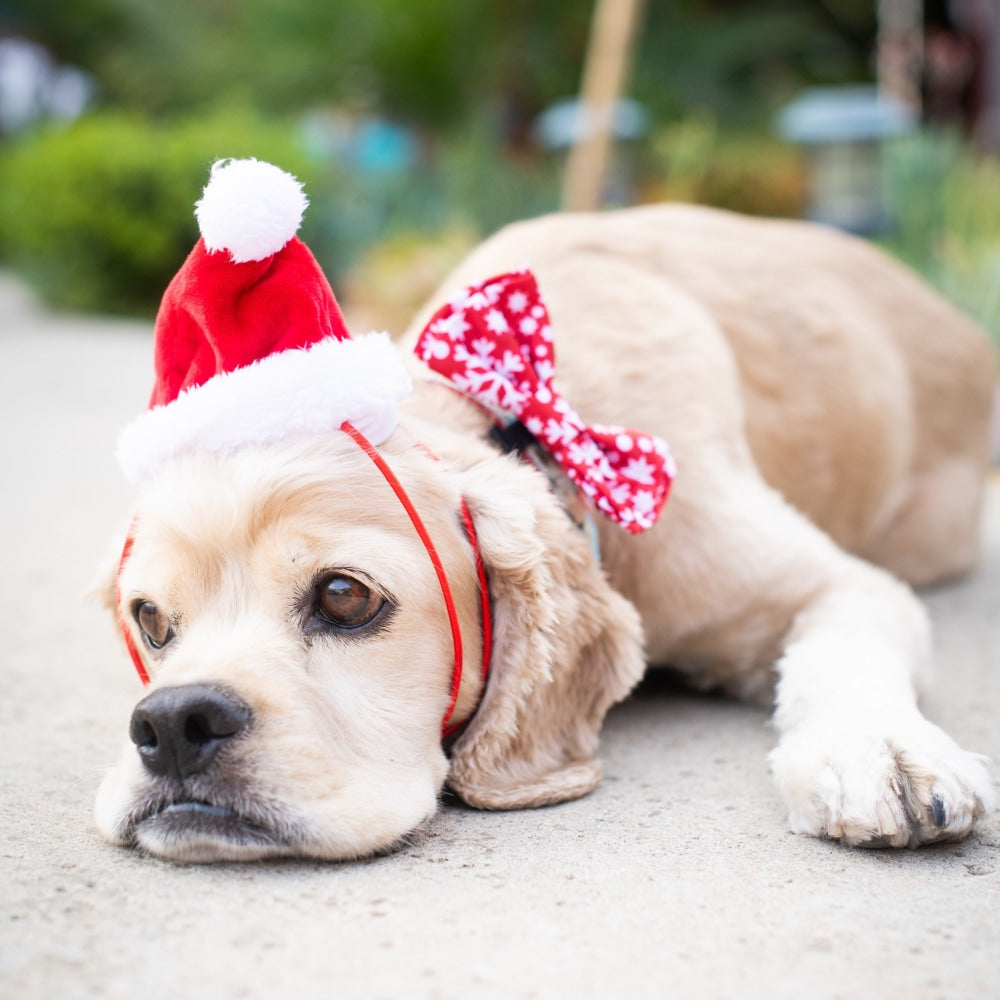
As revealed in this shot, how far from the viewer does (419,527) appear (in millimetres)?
2416

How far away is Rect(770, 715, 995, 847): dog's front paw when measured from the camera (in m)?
2.21

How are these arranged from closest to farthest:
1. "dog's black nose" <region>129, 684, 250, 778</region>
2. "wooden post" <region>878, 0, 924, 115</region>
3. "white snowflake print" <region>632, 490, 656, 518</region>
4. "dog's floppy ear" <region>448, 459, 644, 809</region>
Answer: "dog's black nose" <region>129, 684, 250, 778</region>, "dog's floppy ear" <region>448, 459, 644, 809</region>, "white snowflake print" <region>632, 490, 656, 518</region>, "wooden post" <region>878, 0, 924, 115</region>

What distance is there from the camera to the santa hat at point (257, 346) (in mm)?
2338

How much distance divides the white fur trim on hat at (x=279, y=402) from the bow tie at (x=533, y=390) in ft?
1.35

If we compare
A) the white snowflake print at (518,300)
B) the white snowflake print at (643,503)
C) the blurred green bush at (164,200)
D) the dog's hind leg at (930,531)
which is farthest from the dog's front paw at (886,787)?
the blurred green bush at (164,200)

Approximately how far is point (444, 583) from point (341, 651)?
246 millimetres

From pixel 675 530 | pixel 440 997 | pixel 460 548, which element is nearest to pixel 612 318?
pixel 675 530

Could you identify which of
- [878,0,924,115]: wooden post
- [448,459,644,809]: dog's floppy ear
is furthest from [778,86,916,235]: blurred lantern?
[448,459,644,809]: dog's floppy ear

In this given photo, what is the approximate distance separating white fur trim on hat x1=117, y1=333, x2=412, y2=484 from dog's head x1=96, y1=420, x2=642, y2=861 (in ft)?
0.13

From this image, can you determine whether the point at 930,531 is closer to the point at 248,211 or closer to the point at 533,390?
the point at 533,390

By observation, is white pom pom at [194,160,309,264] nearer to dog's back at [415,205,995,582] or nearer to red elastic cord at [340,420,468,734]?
red elastic cord at [340,420,468,734]

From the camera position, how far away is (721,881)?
7.02ft

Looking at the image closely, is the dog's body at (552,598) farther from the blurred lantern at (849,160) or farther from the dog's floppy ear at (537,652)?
the blurred lantern at (849,160)

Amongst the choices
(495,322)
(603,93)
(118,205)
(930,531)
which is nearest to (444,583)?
(495,322)
